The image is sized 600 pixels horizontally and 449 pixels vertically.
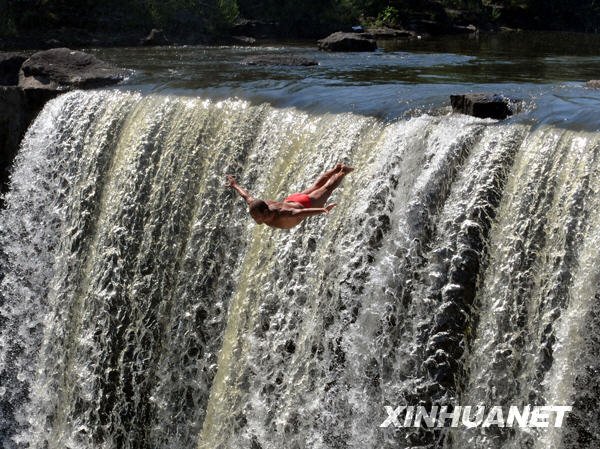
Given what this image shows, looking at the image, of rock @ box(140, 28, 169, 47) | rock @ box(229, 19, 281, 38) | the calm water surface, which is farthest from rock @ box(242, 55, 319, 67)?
rock @ box(229, 19, 281, 38)

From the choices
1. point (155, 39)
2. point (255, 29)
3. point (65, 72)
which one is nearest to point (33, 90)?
point (65, 72)

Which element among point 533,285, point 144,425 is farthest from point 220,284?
point 533,285

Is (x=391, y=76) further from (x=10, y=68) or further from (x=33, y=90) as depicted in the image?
(x=10, y=68)

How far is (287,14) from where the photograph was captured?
2792 cm

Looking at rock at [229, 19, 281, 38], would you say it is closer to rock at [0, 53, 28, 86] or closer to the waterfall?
rock at [0, 53, 28, 86]

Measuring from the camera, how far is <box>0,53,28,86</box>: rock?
14117mm

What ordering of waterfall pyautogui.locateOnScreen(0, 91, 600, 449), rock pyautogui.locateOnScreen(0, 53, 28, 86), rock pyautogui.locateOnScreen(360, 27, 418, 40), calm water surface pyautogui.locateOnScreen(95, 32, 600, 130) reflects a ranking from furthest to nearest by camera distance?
rock pyautogui.locateOnScreen(360, 27, 418, 40) → rock pyautogui.locateOnScreen(0, 53, 28, 86) → calm water surface pyautogui.locateOnScreen(95, 32, 600, 130) → waterfall pyautogui.locateOnScreen(0, 91, 600, 449)

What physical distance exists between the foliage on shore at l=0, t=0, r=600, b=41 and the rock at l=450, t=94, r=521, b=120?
654 inches

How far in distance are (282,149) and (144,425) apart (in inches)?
139

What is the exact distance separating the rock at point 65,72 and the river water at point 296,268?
1.69 feet

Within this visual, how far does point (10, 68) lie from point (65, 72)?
172 cm

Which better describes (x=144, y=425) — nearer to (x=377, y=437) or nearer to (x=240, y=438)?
(x=240, y=438)

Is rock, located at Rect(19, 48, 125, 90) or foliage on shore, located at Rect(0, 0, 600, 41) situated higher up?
foliage on shore, located at Rect(0, 0, 600, 41)

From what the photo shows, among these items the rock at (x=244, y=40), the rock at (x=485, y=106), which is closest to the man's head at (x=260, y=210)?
the rock at (x=485, y=106)
